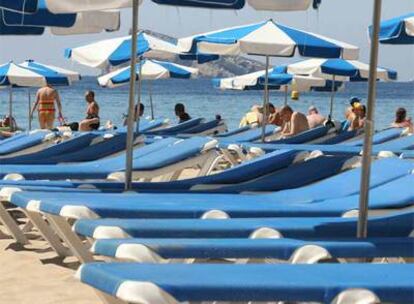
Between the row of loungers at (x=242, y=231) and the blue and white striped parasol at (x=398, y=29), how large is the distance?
3.41 ft

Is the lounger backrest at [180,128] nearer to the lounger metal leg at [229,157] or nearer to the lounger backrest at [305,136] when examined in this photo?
the lounger backrest at [305,136]

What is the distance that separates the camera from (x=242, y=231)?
385cm

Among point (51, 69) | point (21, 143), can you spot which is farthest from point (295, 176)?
point (51, 69)

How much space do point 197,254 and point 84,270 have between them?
1.93 feet

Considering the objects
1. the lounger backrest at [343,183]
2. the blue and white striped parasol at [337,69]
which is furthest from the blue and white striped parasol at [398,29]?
the blue and white striped parasol at [337,69]

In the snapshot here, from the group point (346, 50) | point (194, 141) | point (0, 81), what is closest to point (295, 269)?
point (194, 141)

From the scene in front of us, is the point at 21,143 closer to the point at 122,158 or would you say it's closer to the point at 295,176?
the point at 122,158

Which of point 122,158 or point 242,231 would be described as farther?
point 122,158

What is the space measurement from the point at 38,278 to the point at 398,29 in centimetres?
327

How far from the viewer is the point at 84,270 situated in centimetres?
288

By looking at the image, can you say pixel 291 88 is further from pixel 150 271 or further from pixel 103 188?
pixel 150 271

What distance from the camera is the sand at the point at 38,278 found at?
454 cm

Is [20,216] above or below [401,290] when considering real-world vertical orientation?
below

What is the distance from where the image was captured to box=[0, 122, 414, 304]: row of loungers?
270cm
